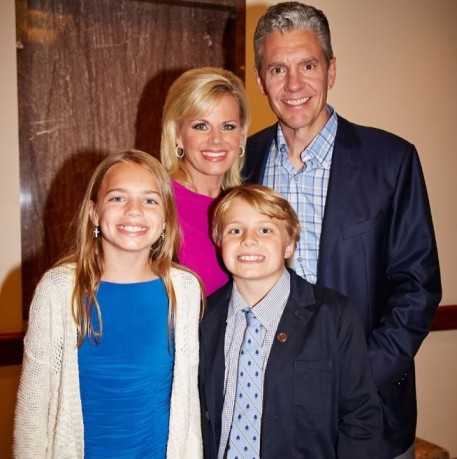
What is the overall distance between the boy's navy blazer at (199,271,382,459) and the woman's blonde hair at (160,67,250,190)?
0.74 meters

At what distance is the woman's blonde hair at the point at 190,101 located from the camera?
78.2 inches

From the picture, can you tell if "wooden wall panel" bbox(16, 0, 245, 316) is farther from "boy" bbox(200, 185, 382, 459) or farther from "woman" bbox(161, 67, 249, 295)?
"boy" bbox(200, 185, 382, 459)

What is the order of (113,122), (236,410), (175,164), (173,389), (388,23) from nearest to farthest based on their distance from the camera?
1. (236,410)
2. (173,389)
3. (175,164)
4. (113,122)
5. (388,23)

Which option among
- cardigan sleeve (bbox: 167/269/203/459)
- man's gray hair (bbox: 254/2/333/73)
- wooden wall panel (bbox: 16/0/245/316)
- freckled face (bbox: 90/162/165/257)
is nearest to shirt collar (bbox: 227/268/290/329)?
cardigan sleeve (bbox: 167/269/203/459)

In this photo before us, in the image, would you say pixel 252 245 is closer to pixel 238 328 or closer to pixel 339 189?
pixel 238 328

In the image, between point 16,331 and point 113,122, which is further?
point 113,122

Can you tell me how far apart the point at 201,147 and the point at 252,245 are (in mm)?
510

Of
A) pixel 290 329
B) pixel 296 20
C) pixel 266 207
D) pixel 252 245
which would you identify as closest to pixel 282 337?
pixel 290 329

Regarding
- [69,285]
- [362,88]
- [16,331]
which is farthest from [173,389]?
[362,88]

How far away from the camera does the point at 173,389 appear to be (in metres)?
1.70

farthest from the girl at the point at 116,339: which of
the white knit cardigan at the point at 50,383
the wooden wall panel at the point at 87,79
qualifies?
the wooden wall panel at the point at 87,79

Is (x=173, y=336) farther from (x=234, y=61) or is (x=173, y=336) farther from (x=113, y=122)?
(x=234, y=61)

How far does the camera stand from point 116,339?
169 centimetres

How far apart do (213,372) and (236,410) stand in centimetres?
13
